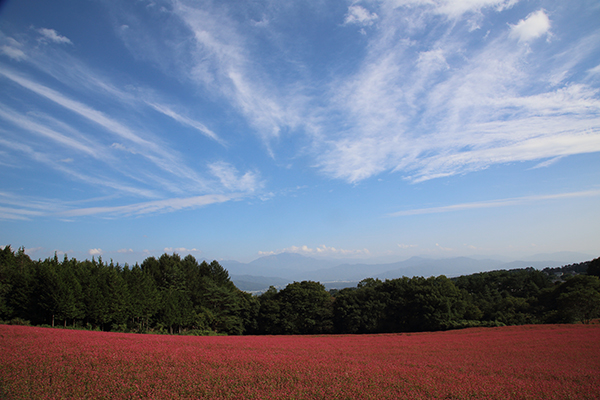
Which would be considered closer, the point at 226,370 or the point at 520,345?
the point at 226,370

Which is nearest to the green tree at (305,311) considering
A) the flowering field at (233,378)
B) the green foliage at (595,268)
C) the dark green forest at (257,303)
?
the dark green forest at (257,303)

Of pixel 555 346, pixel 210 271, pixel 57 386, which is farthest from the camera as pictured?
pixel 210 271

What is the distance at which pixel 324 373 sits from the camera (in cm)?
870

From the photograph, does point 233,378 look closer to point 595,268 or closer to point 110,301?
point 110,301

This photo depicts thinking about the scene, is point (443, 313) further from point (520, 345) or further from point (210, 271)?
point (210, 271)

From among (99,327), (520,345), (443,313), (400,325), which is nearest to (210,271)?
(99,327)

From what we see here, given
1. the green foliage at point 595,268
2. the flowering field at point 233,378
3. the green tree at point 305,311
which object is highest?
the flowering field at point 233,378

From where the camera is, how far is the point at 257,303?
202ft

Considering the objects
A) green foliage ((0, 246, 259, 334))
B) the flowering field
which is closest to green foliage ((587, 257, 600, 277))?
the flowering field

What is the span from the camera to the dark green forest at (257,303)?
35.9 metres

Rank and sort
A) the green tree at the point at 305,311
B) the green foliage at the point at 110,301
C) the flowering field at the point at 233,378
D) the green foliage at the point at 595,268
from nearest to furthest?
the flowering field at the point at 233,378 → the green foliage at the point at 110,301 → the green tree at the point at 305,311 → the green foliage at the point at 595,268

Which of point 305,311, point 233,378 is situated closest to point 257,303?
point 305,311

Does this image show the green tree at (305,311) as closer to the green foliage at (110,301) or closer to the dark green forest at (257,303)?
the dark green forest at (257,303)

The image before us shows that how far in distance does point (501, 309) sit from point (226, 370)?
5299cm
